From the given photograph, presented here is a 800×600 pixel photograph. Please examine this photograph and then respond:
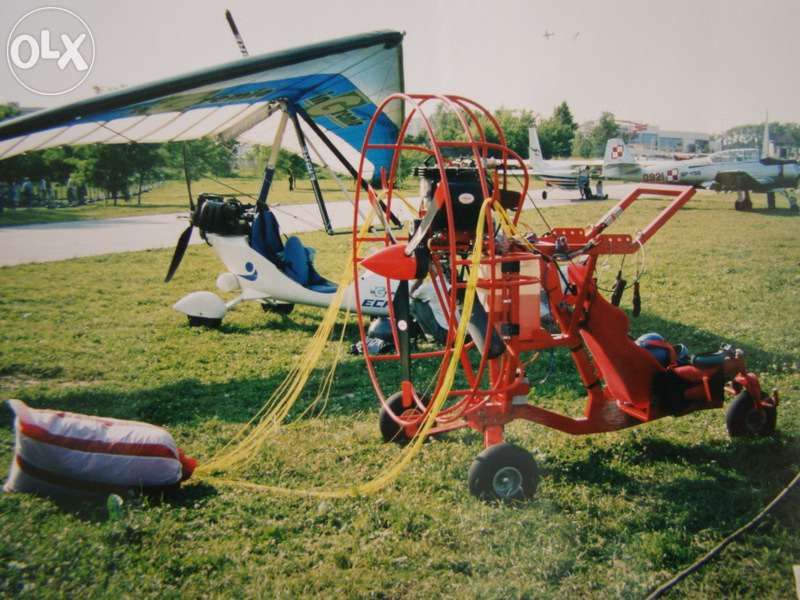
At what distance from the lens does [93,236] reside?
44.8ft

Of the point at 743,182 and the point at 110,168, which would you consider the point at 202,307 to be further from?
the point at 743,182

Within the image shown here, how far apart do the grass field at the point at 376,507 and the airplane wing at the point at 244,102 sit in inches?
89.6

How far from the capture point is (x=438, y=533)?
309cm

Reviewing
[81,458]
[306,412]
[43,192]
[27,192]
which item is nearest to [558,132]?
[43,192]

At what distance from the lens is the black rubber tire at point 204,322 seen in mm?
7273

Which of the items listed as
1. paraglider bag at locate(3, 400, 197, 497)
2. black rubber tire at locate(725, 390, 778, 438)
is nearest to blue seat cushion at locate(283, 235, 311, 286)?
paraglider bag at locate(3, 400, 197, 497)

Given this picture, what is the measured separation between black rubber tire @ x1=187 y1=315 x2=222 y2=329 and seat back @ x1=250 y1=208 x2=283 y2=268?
1005 mm

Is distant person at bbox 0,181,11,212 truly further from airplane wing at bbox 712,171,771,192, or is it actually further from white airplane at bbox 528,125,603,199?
white airplane at bbox 528,125,603,199

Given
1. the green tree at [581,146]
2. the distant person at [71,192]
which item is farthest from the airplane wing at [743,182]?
the distant person at [71,192]

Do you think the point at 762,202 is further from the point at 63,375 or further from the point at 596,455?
the point at 63,375

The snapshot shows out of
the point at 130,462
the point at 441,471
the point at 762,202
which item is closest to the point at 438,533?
the point at 441,471

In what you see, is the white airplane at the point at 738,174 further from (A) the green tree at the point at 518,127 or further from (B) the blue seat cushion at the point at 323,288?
(B) the blue seat cushion at the point at 323,288

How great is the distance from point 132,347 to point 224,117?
3.08 meters

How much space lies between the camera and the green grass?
10.1 meters
